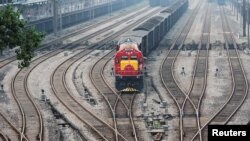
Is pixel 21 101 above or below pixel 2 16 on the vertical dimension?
below

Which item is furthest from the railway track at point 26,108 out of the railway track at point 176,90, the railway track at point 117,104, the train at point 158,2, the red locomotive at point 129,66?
the train at point 158,2

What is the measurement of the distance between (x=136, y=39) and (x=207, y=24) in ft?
182

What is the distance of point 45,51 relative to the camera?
56.4m

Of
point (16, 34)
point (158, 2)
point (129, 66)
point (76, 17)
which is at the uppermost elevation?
point (16, 34)

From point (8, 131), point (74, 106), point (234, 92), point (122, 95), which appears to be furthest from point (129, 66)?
point (8, 131)

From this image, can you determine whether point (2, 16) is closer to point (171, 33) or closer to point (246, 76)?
point (246, 76)

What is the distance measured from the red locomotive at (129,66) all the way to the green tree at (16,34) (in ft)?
34.5

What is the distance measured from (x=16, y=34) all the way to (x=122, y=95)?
11239mm

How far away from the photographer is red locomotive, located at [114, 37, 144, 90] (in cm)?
3444

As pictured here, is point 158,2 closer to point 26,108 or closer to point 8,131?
point 26,108

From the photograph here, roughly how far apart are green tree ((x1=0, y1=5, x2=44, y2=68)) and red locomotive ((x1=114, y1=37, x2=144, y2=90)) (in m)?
10.5

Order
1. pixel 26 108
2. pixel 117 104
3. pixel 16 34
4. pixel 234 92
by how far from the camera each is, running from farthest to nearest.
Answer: pixel 234 92
pixel 117 104
pixel 26 108
pixel 16 34

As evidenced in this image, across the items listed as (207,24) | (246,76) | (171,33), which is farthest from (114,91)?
(207,24)

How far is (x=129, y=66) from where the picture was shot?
113 feet
